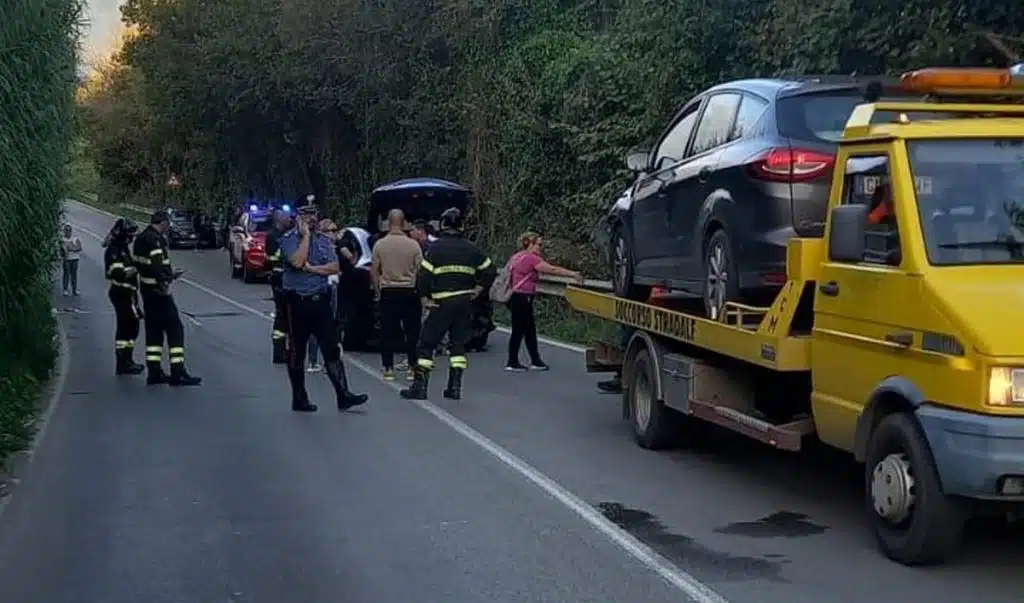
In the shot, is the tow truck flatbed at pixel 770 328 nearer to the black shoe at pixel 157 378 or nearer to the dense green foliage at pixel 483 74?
the dense green foliage at pixel 483 74

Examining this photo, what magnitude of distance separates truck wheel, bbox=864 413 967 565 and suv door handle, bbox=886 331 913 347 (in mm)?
368

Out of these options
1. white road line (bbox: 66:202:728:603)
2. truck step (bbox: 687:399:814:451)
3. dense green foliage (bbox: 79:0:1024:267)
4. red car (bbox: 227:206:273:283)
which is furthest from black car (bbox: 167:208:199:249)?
truck step (bbox: 687:399:814:451)

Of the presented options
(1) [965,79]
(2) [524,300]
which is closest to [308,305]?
(2) [524,300]

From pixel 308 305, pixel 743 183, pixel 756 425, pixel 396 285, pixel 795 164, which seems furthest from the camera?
pixel 396 285

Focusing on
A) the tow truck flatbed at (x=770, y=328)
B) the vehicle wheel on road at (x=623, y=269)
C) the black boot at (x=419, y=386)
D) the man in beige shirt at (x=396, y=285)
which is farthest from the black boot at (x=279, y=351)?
the tow truck flatbed at (x=770, y=328)

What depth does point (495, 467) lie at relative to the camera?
10.7 m

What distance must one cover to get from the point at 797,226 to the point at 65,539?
4.79 meters

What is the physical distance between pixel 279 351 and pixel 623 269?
662 centimetres

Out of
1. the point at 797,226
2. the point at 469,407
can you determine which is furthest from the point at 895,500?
the point at 469,407

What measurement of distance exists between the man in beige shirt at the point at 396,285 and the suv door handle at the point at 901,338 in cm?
862

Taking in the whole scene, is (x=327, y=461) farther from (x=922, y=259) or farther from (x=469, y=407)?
(x=922, y=259)

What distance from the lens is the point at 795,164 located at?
9.38m

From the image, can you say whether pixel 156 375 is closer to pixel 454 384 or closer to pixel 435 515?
pixel 454 384

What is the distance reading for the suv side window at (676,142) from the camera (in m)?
11.4
